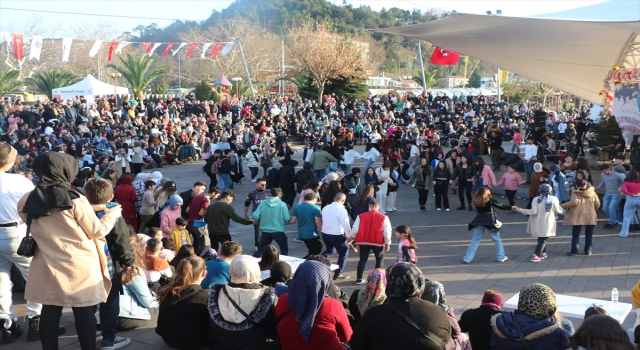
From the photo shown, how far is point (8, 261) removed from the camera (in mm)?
5520

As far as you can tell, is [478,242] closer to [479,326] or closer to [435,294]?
[479,326]

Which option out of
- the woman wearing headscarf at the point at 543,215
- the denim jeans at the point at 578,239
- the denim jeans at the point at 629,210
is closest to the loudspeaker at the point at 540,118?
the denim jeans at the point at 629,210

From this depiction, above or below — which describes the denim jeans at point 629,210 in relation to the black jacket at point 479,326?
below

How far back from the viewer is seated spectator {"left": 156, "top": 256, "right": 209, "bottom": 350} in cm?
549

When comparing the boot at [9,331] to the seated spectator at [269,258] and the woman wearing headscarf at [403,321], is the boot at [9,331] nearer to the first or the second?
the seated spectator at [269,258]

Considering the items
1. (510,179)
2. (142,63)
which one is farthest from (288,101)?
(510,179)

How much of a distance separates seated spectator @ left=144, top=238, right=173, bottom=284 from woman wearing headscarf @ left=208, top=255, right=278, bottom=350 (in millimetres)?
2295

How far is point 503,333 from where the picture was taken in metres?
4.12

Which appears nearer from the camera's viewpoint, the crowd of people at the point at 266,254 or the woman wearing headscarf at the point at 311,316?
the crowd of people at the point at 266,254

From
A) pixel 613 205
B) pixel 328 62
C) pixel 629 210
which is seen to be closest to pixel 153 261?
pixel 629 210

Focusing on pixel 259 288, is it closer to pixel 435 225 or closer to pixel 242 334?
pixel 242 334

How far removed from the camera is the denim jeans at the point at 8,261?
538 centimetres

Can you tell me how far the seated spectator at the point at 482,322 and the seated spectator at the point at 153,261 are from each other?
3.60 metres

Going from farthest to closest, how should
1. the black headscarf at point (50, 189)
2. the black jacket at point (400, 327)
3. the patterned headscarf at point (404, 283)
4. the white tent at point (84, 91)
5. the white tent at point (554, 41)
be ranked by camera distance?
the white tent at point (84, 91), the white tent at point (554, 41), the black headscarf at point (50, 189), the patterned headscarf at point (404, 283), the black jacket at point (400, 327)
